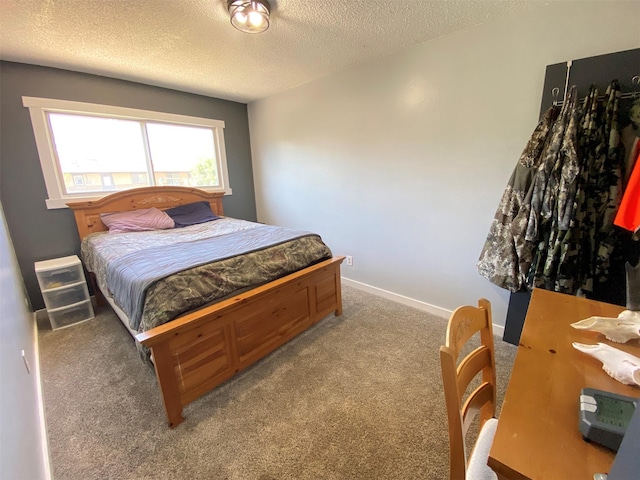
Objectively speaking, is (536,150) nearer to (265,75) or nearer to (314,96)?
(314,96)

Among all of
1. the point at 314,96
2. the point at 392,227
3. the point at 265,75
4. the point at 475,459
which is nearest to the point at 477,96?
the point at 392,227

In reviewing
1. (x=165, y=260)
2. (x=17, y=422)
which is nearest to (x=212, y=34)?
(x=165, y=260)

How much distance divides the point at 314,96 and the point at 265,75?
550 mm

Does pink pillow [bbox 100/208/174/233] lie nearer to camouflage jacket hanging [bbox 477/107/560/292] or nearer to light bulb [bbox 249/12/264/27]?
light bulb [bbox 249/12/264/27]

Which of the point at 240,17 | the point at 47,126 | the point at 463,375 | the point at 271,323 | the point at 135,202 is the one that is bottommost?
the point at 271,323

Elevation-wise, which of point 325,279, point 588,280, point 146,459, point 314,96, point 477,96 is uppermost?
point 314,96

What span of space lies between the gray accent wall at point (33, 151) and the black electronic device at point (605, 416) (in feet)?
12.4

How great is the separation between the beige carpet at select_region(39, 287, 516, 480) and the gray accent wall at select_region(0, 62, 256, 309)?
970 millimetres

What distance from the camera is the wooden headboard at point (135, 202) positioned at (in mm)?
2768

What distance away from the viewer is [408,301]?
2.73 m

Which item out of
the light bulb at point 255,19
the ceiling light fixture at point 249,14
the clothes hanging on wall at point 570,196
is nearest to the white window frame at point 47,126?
the ceiling light fixture at point 249,14

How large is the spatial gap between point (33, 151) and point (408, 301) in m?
3.79

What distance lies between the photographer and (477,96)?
6.59 ft

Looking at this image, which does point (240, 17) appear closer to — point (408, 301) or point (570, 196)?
point (570, 196)
